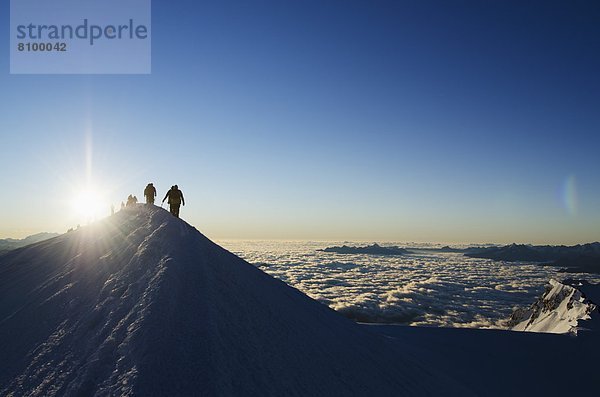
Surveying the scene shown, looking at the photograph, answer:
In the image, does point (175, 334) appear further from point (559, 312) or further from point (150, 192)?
point (559, 312)

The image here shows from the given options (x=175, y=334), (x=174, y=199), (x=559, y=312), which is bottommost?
(x=559, y=312)

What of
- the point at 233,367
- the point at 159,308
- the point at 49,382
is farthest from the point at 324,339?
the point at 49,382

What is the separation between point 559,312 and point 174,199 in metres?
25.8

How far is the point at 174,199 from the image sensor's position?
16656 mm

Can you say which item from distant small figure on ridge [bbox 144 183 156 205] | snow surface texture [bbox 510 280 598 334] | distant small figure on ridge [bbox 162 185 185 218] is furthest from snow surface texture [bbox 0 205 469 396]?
snow surface texture [bbox 510 280 598 334]

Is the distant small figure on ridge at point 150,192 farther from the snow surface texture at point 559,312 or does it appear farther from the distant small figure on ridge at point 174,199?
the snow surface texture at point 559,312

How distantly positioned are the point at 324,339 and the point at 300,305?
1.76m

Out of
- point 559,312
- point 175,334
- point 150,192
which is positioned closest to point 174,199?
point 150,192

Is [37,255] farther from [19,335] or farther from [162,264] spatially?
[162,264]

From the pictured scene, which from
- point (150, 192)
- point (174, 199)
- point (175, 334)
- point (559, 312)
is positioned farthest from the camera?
point (559, 312)

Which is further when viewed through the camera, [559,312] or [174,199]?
[559,312]

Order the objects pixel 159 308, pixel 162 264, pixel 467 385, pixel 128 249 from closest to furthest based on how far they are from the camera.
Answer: pixel 159 308 < pixel 162 264 < pixel 128 249 < pixel 467 385

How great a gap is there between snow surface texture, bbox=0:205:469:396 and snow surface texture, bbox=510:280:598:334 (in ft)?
46.4

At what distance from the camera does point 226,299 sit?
7.01 meters
